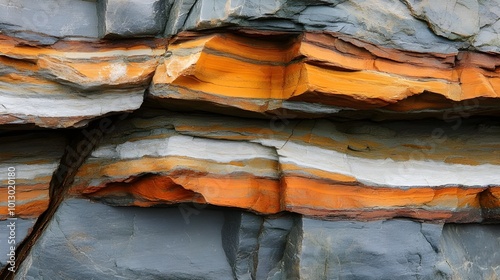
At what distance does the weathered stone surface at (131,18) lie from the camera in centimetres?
272

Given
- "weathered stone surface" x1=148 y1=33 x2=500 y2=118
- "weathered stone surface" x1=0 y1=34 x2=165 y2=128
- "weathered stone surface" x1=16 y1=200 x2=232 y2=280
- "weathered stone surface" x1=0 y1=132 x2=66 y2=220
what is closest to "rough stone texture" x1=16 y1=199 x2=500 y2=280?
"weathered stone surface" x1=16 y1=200 x2=232 y2=280

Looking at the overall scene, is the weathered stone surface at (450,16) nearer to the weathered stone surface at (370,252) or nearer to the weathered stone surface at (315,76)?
the weathered stone surface at (315,76)

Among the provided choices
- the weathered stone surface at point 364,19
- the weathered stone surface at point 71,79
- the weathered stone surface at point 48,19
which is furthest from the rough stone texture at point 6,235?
the weathered stone surface at point 364,19

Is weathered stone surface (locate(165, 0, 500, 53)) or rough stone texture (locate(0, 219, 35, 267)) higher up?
weathered stone surface (locate(165, 0, 500, 53))

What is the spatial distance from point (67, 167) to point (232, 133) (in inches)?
38.4

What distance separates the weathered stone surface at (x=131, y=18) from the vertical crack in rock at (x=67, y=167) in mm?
483

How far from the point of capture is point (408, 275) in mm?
3018

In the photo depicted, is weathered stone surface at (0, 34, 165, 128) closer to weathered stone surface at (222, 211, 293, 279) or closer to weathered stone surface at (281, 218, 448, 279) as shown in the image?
weathered stone surface at (222, 211, 293, 279)

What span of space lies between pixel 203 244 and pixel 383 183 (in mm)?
1072

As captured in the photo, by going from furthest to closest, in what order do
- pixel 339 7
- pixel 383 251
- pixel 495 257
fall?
1. pixel 495 257
2. pixel 383 251
3. pixel 339 7

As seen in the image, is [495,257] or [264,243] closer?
[264,243]

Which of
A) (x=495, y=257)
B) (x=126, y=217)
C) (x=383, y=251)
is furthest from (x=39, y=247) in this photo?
(x=495, y=257)

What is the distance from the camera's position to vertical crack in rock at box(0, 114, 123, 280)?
2951mm

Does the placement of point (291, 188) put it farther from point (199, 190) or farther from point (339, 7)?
point (339, 7)
